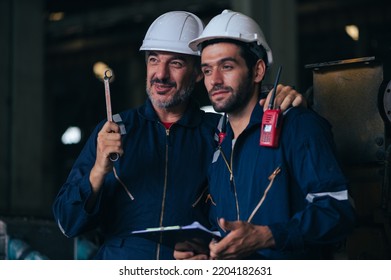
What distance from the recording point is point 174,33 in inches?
171

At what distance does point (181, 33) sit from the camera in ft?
14.3

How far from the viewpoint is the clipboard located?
3430 mm

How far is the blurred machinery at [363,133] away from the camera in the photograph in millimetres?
4082

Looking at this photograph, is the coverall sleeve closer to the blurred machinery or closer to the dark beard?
the dark beard

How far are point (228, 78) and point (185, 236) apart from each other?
2.38ft

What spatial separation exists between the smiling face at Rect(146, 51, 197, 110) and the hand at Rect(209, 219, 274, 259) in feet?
3.55

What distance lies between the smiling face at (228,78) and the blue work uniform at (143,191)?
49 centimetres

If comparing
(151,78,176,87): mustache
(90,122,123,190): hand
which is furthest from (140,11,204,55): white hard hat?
(90,122,123,190): hand

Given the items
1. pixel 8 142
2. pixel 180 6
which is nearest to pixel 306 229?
pixel 8 142

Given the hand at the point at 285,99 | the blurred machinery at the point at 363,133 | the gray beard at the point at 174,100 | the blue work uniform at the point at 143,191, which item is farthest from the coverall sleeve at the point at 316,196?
the gray beard at the point at 174,100

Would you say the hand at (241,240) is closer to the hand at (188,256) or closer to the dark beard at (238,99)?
the hand at (188,256)

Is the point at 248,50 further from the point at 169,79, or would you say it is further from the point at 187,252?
the point at 187,252
